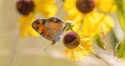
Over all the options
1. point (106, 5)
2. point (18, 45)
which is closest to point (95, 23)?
point (106, 5)

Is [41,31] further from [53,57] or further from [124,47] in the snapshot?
[53,57]

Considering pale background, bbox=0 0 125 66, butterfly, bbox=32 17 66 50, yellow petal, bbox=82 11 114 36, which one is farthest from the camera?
pale background, bbox=0 0 125 66

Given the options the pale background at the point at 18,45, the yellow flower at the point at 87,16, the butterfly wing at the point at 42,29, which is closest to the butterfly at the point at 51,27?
the butterfly wing at the point at 42,29

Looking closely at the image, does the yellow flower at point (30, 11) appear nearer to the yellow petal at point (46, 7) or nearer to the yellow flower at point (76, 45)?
the yellow petal at point (46, 7)

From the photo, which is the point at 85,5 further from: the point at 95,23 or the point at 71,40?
the point at 71,40

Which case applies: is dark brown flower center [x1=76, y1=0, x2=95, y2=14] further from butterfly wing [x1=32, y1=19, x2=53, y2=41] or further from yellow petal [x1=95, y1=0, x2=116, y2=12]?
butterfly wing [x1=32, y1=19, x2=53, y2=41]

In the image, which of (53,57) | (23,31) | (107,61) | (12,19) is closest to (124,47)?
(107,61)

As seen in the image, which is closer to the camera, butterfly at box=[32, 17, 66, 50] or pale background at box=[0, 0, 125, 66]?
butterfly at box=[32, 17, 66, 50]

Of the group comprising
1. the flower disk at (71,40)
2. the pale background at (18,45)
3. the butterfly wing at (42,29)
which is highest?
the butterfly wing at (42,29)

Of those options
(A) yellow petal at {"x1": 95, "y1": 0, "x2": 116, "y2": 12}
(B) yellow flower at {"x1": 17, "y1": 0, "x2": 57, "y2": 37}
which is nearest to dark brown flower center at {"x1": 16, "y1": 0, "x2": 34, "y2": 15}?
(B) yellow flower at {"x1": 17, "y1": 0, "x2": 57, "y2": 37}
